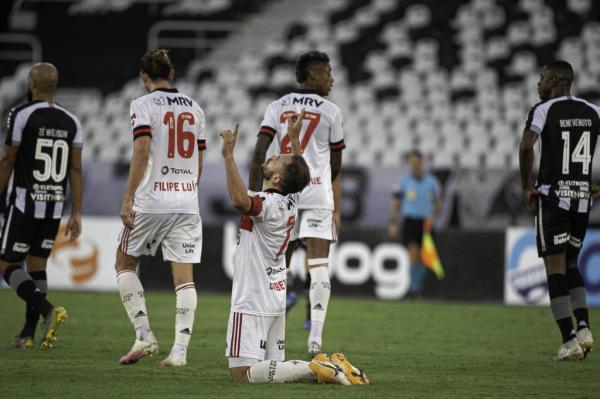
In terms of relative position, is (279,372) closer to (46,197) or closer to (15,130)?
(46,197)

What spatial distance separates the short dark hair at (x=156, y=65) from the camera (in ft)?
26.2

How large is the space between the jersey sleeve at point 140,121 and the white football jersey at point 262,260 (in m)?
1.35

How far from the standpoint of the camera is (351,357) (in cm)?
873

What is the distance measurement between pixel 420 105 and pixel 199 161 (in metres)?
14.6

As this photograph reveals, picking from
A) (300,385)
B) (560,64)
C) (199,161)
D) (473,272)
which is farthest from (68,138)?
(473,272)

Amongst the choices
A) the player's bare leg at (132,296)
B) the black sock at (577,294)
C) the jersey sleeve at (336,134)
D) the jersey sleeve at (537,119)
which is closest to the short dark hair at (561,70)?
the jersey sleeve at (537,119)

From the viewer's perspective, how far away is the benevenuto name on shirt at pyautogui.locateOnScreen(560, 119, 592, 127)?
29.5 feet

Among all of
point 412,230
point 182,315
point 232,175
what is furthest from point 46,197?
point 412,230

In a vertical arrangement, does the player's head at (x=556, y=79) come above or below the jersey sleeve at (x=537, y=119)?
above

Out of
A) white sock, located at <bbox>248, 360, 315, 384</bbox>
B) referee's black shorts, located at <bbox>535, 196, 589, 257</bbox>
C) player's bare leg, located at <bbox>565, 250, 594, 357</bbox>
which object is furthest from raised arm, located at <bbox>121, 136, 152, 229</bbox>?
player's bare leg, located at <bbox>565, 250, 594, 357</bbox>

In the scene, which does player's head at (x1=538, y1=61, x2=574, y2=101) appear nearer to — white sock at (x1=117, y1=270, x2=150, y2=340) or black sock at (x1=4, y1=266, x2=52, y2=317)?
white sock at (x1=117, y1=270, x2=150, y2=340)

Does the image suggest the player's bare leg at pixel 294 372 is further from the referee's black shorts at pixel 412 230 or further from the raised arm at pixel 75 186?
the referee's black shorts at pixel 412 230

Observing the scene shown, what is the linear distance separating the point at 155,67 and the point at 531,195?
10.6ft

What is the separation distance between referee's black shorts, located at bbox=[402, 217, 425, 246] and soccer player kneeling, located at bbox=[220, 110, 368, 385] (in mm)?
9819
